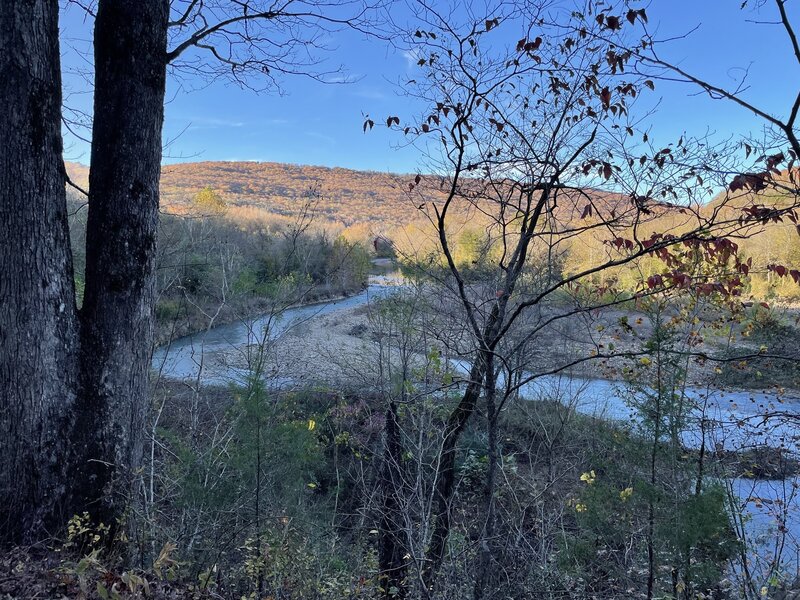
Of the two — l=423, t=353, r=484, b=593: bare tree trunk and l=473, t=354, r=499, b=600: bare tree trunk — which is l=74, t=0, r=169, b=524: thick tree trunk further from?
l=423, t=353, r=484, b=593: bare tree trunk

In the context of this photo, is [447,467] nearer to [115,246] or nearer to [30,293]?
[115,246]

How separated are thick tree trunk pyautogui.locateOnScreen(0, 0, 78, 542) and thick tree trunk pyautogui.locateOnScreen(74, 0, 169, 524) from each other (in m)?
0.16

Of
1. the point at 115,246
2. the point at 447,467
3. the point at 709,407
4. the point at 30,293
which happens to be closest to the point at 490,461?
the point at 447,467

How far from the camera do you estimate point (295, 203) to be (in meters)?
7.61

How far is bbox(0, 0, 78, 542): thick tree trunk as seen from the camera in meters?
2.84

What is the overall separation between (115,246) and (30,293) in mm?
523

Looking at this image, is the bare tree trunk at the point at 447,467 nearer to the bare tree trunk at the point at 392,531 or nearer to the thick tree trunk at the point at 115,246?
the bare tree trunk at the point at 392,531

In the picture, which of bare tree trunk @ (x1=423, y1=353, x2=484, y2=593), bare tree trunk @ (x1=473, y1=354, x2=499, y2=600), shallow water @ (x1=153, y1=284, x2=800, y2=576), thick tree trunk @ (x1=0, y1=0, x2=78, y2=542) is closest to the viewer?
thick tree trunk @ (x1=0, y1=0, x2=78, y2=542)

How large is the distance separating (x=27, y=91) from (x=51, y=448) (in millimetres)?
2091

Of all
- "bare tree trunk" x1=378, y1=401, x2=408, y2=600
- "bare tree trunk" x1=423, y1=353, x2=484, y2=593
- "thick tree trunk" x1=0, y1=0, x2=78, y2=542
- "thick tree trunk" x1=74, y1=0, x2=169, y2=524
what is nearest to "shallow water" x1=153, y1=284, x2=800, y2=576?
"bare tree trunk" x1=423, y1=353, x2=484, y2=593

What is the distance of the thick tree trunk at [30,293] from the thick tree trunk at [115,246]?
0.16m

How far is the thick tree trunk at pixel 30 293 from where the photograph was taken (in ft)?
9.32

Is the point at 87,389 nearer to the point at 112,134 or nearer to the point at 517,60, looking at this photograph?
the point at 112,134

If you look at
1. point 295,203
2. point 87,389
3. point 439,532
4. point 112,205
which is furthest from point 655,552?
point 295,203
